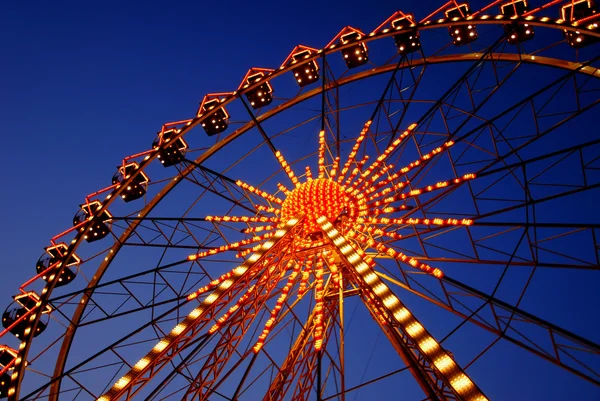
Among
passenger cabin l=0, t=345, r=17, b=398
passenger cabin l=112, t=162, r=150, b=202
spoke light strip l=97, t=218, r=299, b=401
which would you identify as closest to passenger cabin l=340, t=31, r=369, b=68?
spoke light strip l=97, t=218, r=299, b=401

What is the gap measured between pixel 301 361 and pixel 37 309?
8441mm

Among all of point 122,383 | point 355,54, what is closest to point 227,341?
point 122,383

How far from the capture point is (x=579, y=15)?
45.1 ft

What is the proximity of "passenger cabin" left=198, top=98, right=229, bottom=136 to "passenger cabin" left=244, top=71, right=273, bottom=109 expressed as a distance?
1153 mm

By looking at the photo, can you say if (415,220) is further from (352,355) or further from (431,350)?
(352,355)

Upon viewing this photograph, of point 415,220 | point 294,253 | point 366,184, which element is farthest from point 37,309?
point 415,220

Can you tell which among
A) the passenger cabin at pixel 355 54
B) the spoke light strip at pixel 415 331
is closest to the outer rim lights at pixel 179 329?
the spoke light strip at pixel 415 331

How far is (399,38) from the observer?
16328 millimetres

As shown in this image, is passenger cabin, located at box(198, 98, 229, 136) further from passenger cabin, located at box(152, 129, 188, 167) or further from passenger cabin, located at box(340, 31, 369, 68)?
passenger cabin, located at box(340, 31, 369, 68)

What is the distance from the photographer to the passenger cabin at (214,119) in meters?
18.3

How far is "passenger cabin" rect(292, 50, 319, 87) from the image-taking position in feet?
57.9

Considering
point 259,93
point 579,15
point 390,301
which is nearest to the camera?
point 390,301

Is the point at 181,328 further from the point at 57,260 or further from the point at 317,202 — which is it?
the point at 57,260

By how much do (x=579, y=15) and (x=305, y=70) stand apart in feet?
27.2
